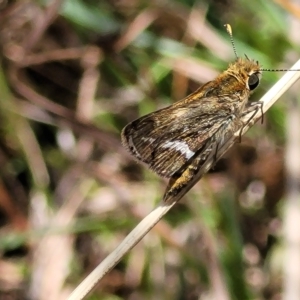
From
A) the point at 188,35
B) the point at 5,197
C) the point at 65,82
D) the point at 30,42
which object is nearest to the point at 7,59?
the point at 30,42

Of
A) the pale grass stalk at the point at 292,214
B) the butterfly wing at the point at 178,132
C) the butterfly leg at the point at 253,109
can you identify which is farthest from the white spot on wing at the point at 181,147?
the pale grass stalk at the point at 292,214

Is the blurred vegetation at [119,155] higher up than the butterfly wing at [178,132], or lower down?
higher up

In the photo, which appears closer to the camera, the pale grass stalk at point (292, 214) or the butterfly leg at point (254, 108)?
the butterfly leg at point (254, 108)

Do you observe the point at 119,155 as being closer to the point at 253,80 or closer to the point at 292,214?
the point at 292,214

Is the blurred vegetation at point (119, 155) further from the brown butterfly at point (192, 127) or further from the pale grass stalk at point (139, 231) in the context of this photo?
the pale grass stalk at point (139, 231)

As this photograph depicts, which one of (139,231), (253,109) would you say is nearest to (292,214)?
(253,109)

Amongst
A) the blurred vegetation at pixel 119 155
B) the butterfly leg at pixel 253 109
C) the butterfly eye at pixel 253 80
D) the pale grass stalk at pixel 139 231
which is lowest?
the pale grass stalk at pixel 139 231
